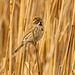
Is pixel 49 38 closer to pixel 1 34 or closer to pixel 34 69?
pixel 34 69

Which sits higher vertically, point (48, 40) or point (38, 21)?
point (38, 21)

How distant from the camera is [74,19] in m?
1.32

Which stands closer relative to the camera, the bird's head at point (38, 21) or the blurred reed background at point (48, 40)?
the blurred reed background at point (48, 40)

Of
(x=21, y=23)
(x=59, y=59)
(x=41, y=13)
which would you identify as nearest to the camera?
(x=21, y=23)

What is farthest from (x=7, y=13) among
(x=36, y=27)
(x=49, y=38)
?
(x=49, y=38)

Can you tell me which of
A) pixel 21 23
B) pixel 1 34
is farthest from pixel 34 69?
pixel 1 34

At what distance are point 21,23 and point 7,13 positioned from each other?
1.16m

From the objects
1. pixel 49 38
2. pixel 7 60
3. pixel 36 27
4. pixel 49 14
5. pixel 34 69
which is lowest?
pixel 34 69

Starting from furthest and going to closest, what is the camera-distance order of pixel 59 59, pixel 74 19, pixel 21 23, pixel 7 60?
pixel 59 59 → pixel 21 23 → pixel 7 60 → pixel 74 19

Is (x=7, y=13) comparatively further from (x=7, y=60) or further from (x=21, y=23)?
(x=7, y=60)

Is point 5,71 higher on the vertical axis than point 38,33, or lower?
lower

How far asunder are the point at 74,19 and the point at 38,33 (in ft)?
2.16

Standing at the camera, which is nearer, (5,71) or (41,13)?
(5,71)

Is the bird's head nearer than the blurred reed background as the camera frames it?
No
